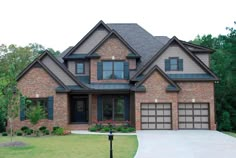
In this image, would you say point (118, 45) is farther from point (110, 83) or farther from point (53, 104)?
point (53, 104)

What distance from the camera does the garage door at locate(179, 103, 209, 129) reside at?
1003 inches

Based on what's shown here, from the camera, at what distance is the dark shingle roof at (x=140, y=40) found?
30.3 metres

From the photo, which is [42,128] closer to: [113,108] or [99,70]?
[113,108]

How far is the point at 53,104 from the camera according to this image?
993 inches

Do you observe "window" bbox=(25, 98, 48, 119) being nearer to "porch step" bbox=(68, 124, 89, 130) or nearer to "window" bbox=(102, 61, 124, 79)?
"porch step" bbox=(68, 124, 89, 130)

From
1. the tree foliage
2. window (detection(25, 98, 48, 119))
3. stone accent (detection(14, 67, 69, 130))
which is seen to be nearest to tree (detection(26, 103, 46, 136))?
stone accent (detection(14, 67, 69, 130))

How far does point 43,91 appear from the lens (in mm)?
25375

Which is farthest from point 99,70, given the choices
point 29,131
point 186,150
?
point 186,150

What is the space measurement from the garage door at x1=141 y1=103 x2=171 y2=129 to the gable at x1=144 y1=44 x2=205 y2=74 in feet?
10.2

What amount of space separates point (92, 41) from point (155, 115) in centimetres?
922

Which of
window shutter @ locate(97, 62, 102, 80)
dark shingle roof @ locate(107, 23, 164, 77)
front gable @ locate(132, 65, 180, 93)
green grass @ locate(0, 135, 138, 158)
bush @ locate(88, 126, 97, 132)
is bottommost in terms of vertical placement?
bush @ locate(88, 126, 97, 132)

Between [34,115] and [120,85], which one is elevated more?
[120,85]

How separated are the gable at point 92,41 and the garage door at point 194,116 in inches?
380

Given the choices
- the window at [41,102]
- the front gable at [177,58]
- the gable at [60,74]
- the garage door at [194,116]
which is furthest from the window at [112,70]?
the garage door at [194,116]
